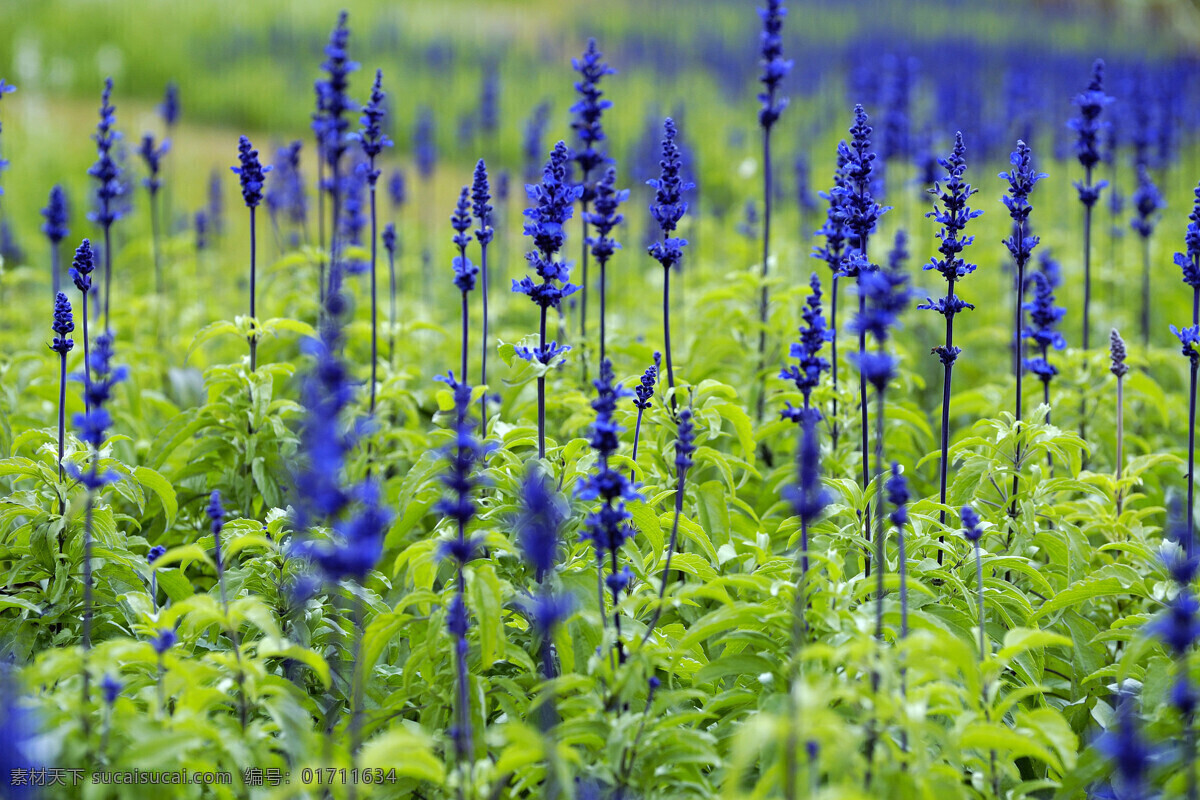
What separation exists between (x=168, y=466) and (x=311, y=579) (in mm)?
1733

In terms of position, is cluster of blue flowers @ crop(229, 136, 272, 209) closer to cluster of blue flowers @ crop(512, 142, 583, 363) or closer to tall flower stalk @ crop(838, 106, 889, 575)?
cluster of blue flowers @ crop(512, 142, 583, 363)

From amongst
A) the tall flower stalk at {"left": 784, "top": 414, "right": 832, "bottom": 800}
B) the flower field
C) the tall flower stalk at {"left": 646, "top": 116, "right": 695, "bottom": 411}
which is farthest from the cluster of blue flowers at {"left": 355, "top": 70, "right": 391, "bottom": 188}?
the tall flower stalk at {"left": 784, "top": 414, "right": 832, "bottom": 800}

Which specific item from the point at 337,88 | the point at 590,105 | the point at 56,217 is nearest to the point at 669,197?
the point at 590,105

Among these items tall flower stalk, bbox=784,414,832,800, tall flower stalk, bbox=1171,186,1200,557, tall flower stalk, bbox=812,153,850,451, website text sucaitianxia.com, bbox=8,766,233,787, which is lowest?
website text sucaitianxia.com, bbox=8,766,233,787

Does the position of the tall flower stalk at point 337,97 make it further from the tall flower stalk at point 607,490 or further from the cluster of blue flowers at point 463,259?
the tall flower stalk at point 607,490

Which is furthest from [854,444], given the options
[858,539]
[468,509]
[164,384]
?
[164,384]

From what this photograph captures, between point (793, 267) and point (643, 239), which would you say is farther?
point (643, 239)

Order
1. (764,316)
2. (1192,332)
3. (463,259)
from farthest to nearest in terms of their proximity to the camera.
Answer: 1. (764,316)
2. (463,259)
3. (1192,332)

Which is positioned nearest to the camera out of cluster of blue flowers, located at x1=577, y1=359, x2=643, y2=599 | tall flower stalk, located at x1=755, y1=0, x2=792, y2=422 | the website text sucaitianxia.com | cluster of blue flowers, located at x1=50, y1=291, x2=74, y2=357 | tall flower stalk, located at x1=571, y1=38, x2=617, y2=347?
the website text sucaitianxia.com

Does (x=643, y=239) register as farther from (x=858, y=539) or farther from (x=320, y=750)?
(x=320, y=750)

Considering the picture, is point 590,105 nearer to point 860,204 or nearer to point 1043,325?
point 860,204

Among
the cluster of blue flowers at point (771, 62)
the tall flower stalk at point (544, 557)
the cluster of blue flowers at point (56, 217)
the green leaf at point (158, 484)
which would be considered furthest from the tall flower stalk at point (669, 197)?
the cluster of blue flowers at point (56, 217)

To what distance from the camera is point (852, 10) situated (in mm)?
28391

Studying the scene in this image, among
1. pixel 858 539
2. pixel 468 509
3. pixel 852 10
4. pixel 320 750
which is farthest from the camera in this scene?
pixel 852 10
